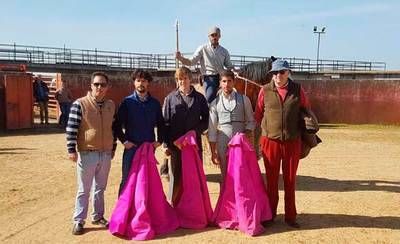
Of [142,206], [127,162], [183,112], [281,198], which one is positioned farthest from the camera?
[281,198]

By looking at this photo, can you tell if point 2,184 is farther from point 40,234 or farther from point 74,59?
point 74,59

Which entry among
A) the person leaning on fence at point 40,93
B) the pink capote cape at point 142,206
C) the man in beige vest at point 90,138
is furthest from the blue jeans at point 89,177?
the person leaning on fence at point 40,93

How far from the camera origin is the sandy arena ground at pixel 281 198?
4418mm

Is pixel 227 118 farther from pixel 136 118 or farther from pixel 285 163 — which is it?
pixel 136 118

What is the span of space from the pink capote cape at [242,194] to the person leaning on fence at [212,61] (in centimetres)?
153

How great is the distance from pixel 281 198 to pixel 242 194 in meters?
1.56

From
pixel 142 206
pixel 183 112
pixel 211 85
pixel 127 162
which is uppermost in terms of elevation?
pixel 211 85

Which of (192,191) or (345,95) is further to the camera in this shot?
(345,95)

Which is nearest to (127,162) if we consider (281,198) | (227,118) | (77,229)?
(77,229)

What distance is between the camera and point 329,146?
37.2ft

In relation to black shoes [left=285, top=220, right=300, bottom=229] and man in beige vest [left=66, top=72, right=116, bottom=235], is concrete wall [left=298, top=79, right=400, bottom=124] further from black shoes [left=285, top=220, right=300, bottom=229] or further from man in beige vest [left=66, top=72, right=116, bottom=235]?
man in beige vest [left=66, top=72, right=116, bottom=235]

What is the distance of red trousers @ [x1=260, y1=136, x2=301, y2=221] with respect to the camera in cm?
459

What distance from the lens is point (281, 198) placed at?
5938 millimetres

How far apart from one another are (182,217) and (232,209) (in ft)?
1.67
